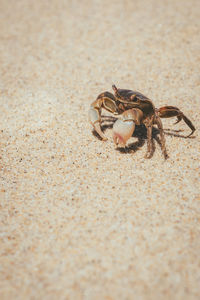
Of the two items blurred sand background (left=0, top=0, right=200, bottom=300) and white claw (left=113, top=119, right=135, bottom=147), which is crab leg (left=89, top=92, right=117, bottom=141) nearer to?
blurred sand background (left=0, top=0, right=200, bottom=300)

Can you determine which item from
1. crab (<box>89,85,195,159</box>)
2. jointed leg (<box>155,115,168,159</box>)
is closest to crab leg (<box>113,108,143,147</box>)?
crab (<box>89,85,195,159</box>)

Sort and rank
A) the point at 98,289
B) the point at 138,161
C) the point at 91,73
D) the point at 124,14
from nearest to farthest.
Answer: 1. the point at 98,289
2. the point at 138,161
3. the point at 91,73
4. the point at 124,14

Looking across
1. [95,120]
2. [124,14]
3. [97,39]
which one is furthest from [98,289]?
[124,14]

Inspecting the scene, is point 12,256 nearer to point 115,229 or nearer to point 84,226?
point 84,226

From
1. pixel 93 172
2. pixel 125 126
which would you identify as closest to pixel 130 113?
pixel 125 126

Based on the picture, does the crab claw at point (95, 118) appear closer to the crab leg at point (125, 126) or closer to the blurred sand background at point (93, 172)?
the blurred sand background at point (93, 172)

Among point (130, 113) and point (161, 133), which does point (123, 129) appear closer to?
point (130, 113)
